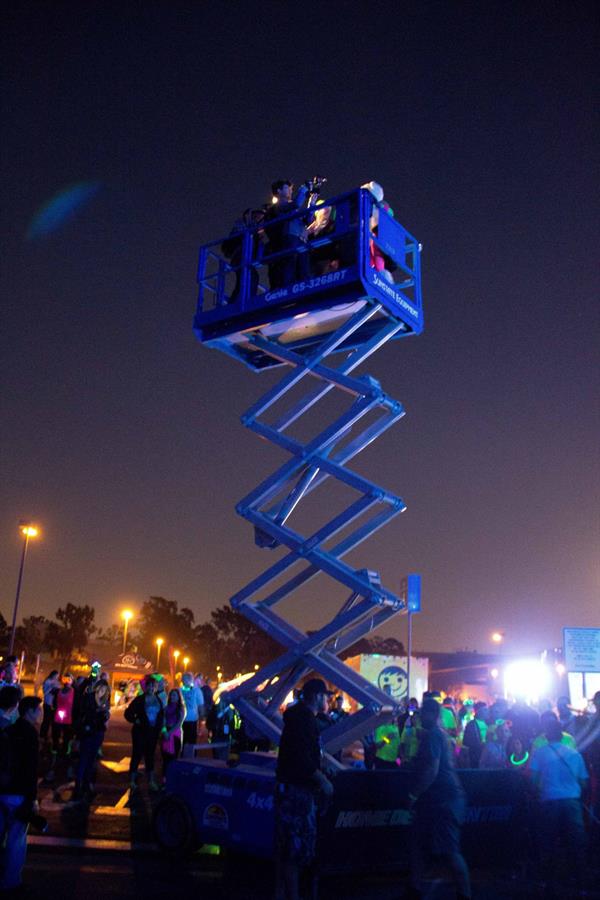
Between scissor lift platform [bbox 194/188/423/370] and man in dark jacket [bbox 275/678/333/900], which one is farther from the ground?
scissor lift platform [bbox 194/188/423/370]

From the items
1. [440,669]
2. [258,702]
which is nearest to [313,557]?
[258,702]

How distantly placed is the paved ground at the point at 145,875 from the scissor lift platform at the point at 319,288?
6.38 metres

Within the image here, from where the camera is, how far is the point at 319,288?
926 centimetres

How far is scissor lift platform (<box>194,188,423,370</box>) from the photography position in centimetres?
926

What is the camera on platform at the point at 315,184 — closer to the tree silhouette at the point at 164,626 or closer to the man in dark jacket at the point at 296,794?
the man in dark jacket at the point at 296,794

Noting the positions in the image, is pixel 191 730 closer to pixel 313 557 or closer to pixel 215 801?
pixel 215 801

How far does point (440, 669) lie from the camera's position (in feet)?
203

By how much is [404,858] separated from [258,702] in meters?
2.28

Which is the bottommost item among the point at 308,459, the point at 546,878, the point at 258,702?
the point at 546,878

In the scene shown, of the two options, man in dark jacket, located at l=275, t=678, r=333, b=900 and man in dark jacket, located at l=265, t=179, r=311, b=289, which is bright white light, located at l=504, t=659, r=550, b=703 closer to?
man in dark jacket, located at l=265, t=179, r=311, b=289

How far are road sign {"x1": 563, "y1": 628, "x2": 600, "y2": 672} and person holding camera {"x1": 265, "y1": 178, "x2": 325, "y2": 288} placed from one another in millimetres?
15768

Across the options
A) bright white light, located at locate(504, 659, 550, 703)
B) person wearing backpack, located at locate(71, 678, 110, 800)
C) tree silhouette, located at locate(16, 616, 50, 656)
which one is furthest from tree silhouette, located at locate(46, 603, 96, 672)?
person wearing backpack, located at locate(71, 678, 110, 800)

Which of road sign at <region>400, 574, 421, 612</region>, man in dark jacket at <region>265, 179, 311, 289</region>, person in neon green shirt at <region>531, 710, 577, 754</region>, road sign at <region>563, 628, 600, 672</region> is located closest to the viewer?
person in neon green shirt at <region>531, 710, 577, 754</region>

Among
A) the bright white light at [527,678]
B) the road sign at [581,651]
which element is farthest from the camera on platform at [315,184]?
the bright white light at [527,678]
